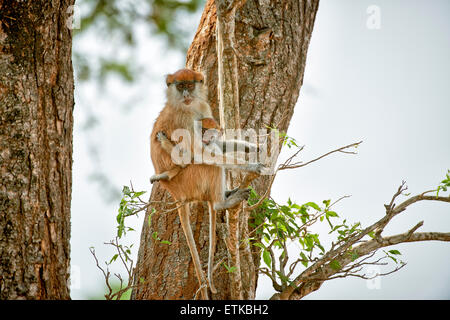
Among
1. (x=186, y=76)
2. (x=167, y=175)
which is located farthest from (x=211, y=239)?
(x=186, y=76)

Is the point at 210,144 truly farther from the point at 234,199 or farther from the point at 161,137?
the point at 234,199

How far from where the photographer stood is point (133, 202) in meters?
2.97

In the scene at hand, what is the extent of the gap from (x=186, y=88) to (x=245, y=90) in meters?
0.46

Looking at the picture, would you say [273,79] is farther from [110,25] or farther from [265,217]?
[110,25]

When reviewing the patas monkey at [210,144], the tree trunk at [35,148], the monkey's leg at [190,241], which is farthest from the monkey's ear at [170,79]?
the tree trunk at [35,148]

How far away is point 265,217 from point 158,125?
1.04 metres

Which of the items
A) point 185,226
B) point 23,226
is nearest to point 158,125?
point 185,226

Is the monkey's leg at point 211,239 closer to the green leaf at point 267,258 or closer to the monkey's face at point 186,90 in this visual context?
the green leaf at point 267,258

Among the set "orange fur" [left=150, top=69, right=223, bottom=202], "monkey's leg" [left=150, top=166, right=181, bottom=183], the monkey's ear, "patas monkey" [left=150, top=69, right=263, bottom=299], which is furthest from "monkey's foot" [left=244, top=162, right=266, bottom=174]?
the monkey's ear

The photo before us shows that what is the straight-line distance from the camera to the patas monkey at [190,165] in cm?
353

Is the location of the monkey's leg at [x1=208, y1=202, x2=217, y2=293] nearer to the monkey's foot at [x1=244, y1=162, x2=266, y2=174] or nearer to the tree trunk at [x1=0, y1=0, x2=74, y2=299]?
the monkey's foot at [x1=244, y1=162, x2=266, y2=174]

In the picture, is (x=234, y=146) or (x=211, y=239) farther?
(x=234, y=146)

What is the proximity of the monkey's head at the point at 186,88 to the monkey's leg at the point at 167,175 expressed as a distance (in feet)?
1.70

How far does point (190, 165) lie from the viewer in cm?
368
